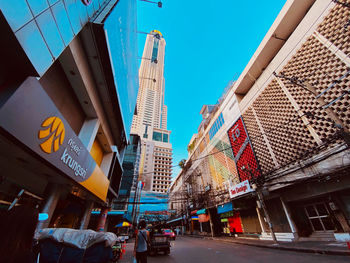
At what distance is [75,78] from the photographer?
5.82m

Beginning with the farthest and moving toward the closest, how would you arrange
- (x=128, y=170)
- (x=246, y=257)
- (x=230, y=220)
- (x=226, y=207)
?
(x=128, y=170), (x=230, y=220), (x=226, y=207), (x=246, y=257)

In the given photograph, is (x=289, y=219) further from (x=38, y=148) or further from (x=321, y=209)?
(x=38, y=148)

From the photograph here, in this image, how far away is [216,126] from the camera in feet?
67.0

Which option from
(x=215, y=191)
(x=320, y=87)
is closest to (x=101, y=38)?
(x=320, y=87)

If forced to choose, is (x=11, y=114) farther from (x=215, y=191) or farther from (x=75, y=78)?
(x=215, y=191)

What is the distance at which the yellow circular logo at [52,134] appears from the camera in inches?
Answer: 140

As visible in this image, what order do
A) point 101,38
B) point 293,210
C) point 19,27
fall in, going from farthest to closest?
point 293,210 → point 101,38 → point 19,27

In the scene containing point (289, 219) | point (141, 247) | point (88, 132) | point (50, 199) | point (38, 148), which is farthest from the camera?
point (289, 219)

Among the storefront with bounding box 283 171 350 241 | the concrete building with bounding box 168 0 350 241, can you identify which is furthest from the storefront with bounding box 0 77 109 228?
the storefront with bounding box 283 171 350 241

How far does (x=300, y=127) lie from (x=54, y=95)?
519 inches

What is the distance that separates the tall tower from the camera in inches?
2606

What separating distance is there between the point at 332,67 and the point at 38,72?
12.6m

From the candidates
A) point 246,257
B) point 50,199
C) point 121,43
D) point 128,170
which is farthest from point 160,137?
point 246,257

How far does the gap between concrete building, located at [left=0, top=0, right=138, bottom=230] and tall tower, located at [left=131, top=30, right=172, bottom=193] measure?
55.9 metres
